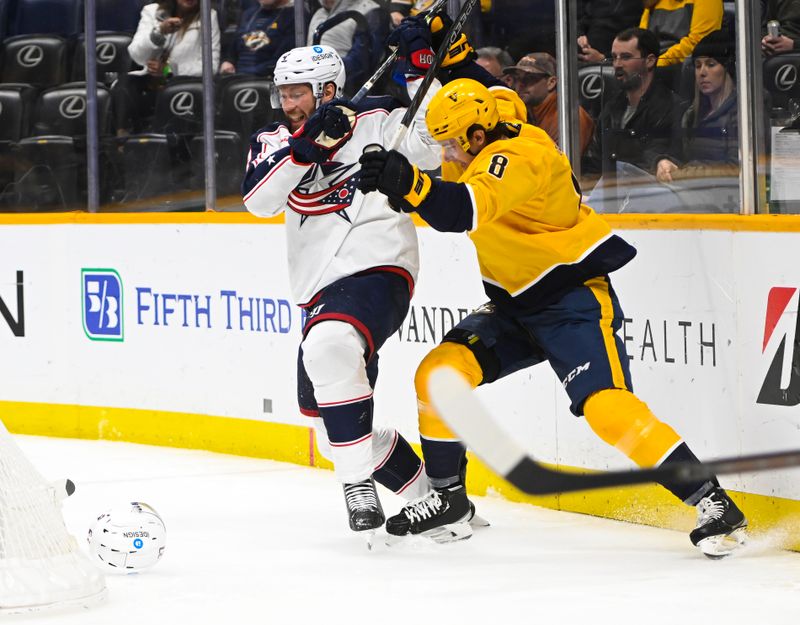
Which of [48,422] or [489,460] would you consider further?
[48,422]

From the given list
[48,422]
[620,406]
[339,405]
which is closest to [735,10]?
[620,406]

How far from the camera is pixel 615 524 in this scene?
384 cm

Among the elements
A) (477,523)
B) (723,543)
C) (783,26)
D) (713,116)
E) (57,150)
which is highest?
(783,26)

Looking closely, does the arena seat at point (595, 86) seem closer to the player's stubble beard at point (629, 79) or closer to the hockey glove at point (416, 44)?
the player's stubble beard at point (629, 79)

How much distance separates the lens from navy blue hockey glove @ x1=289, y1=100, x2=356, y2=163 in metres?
3.39

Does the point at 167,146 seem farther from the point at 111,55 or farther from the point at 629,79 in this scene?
the point at 629,79

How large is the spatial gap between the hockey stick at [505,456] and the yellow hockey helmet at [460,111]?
6.29 ft

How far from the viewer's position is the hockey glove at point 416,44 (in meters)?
3.62

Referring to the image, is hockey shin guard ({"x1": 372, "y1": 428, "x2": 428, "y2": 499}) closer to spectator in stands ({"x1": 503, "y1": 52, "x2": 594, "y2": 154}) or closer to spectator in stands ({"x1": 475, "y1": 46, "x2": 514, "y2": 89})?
spectator in stands ({"x1": 503, "y1": 52, "x2": 594, "y2": 154})

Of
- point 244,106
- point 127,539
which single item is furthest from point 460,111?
point 244,106

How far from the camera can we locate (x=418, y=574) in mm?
3287

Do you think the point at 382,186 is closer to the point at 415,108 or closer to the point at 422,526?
the point at 415,108

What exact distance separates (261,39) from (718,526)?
2740mm

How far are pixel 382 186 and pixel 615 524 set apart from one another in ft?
4.14
